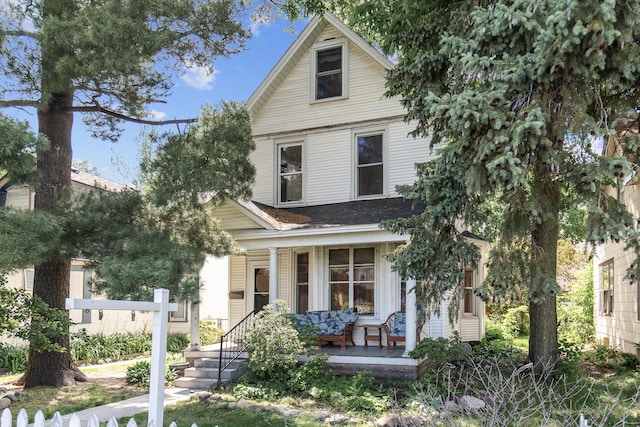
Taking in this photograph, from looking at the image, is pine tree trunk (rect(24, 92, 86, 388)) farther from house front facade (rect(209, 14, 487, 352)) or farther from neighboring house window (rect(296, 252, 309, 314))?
neighboring house window (rect(296, 252, 309, 314))

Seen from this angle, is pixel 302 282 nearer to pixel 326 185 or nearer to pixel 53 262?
pixel 326 185

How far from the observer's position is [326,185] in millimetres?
13773

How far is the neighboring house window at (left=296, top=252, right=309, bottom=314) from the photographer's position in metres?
13.4

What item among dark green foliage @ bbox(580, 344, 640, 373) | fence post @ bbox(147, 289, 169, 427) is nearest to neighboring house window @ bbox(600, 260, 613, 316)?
dark green foliage @ bbox(580, 344, 640, 373)

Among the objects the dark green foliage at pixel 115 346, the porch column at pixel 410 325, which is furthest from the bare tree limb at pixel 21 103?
the porch column at pixel 410 325

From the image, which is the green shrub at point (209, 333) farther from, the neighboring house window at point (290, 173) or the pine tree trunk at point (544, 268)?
the pine tree trunk at point (544, 268)

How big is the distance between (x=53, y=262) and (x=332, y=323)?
19.8ft

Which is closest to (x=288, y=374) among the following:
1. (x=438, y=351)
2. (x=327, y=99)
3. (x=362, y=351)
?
(x=362, y=351)

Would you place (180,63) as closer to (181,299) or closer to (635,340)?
(181,299)

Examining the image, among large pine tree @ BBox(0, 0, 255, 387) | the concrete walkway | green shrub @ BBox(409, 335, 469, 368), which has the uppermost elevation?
large pine tree @ BBox(0, 0, 255, 387)

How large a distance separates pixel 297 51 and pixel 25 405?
10455mm

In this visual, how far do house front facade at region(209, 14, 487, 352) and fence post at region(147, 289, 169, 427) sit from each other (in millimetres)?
7327

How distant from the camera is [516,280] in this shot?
727 centimetres

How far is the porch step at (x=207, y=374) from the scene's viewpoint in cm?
1040
